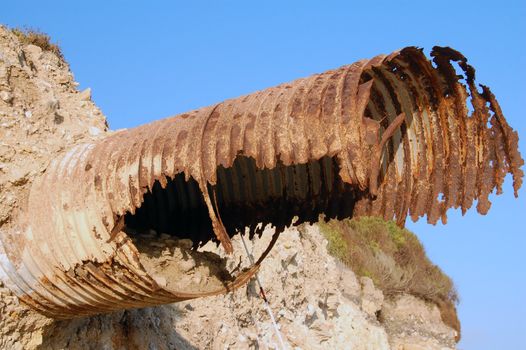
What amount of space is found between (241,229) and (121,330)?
4.31ft

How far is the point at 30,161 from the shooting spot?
15.8 feet

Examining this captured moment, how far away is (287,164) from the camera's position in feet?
11.7

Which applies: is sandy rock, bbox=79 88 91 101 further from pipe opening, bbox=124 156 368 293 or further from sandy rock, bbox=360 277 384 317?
sandy rock, bbox=360 277 384 317

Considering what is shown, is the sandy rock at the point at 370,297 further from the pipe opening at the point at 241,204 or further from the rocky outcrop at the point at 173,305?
the pipe opening at the point at 241,204

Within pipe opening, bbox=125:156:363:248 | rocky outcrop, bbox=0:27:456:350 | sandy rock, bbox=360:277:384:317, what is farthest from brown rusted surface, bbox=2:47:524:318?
sandy rock, bbox=360:277:384:317

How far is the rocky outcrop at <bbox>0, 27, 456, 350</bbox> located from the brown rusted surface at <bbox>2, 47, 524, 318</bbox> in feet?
0.85

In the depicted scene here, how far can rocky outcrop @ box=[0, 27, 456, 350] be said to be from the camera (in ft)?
15.7

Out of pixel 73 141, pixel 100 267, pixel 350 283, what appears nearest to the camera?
pixel 100 267

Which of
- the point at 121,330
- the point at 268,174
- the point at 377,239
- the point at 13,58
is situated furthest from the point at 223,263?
the point at 377,239

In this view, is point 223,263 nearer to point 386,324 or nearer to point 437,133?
point 437,133

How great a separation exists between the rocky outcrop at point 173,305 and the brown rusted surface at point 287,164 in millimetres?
259

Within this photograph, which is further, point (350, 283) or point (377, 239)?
point (377, 239)

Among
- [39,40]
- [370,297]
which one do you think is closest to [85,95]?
[39,40]

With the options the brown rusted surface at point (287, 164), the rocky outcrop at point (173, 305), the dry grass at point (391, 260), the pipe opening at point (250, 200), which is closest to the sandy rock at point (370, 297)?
the rocky outcrop at point (173, 305)
